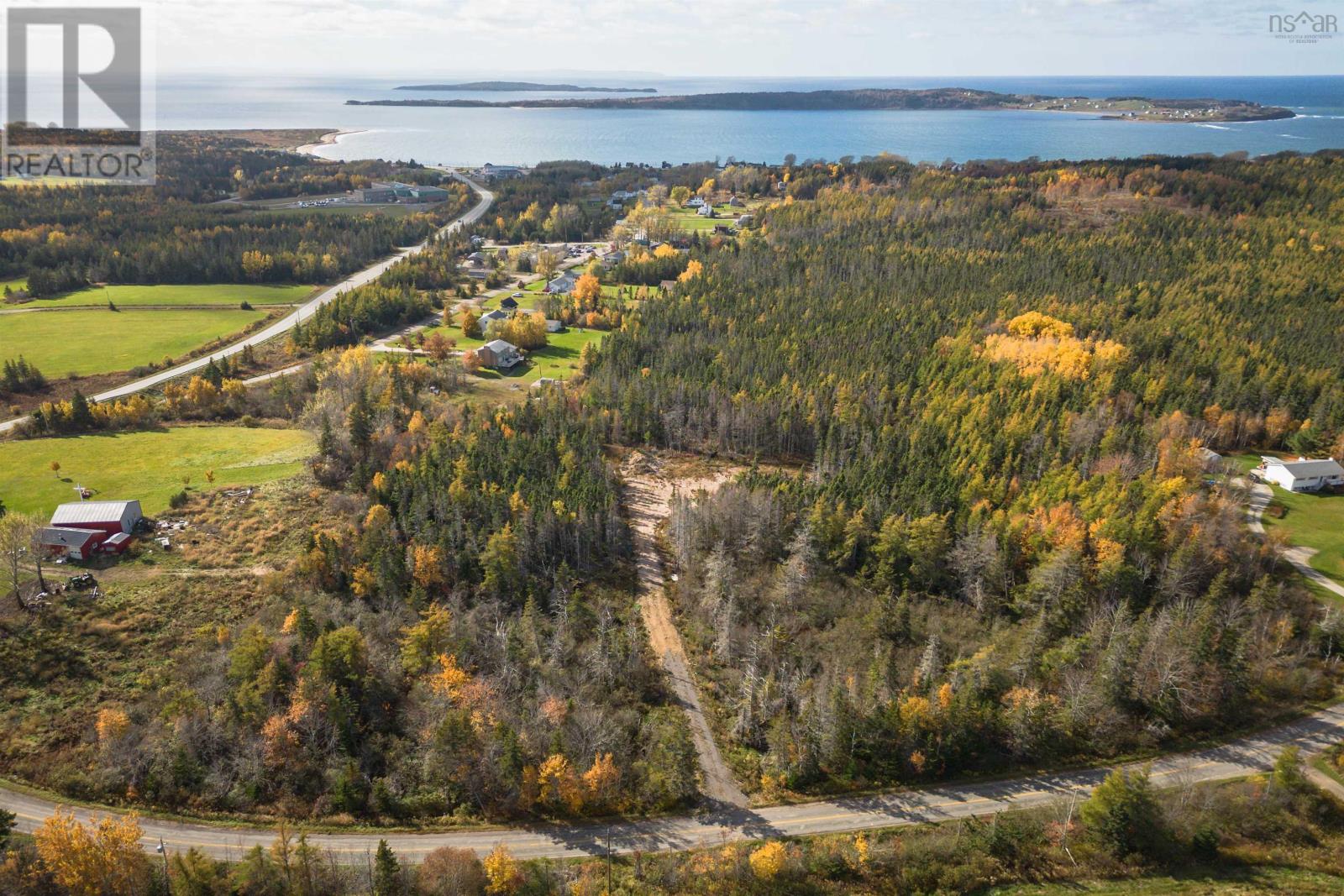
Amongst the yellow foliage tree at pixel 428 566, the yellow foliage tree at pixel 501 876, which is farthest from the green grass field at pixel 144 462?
the yellow foliage tree at pixel 501 876

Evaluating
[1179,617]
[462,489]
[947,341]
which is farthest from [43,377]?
[1179,617]

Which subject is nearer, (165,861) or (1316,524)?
(165,861)

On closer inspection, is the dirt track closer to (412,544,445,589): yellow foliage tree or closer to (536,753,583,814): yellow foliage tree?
Answer: (536,753,583,814): yellow foliage tree

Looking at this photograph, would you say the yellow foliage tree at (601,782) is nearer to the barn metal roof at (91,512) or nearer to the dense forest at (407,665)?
the dense forest at (407,665)

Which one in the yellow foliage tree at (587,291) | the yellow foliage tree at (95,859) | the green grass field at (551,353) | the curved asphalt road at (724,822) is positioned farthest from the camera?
the yellow foliage tree at (587,291)

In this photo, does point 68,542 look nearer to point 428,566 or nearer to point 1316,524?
point 428,566

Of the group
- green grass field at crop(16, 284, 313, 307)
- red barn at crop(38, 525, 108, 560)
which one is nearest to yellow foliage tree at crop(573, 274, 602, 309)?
green grass field at crop(16, 284, 313, 307)

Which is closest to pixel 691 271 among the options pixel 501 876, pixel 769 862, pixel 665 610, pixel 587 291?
pixel 587 291
